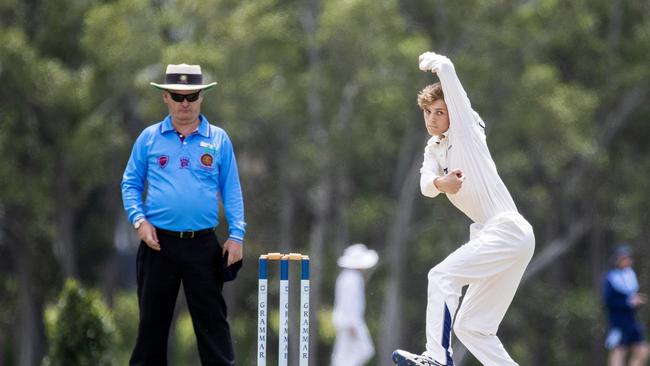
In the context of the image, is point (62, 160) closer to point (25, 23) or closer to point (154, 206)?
point (25, 23)

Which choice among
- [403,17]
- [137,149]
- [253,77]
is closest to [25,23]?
[253,77]

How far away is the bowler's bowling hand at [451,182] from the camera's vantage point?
8.75 m

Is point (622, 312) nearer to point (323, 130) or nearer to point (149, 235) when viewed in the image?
point (149, 235)

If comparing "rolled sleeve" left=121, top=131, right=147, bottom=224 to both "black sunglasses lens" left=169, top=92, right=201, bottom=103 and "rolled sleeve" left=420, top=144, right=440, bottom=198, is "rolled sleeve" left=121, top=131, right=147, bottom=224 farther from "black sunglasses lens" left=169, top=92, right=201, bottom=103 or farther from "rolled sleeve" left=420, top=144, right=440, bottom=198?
"rolled sleeve" left=420, top=144, right=440, bottom=198

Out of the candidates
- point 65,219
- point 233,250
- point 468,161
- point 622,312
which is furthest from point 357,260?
point 65,219

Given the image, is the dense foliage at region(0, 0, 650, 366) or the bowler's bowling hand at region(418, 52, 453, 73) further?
the dense foliage at region(0, 0, 650, 366)

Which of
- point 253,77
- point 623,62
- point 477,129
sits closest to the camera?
point 477,129

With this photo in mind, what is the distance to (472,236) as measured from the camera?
917cm

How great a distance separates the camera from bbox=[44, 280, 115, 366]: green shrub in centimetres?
1373

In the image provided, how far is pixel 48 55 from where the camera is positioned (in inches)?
1415

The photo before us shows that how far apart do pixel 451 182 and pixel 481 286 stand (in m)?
0.74

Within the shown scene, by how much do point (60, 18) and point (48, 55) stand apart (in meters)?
1.00

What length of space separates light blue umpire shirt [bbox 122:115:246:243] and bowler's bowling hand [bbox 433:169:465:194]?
55.1 inches

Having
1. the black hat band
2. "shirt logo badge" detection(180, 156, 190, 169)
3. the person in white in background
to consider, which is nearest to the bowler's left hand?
"shirt logo badge" detection(180, 156, 190, 169)
